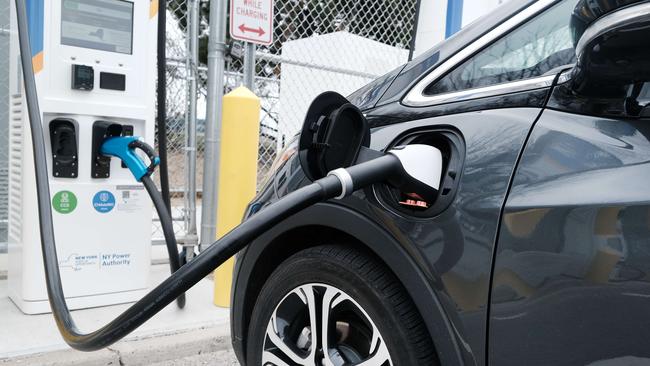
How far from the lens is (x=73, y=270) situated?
3344 mm

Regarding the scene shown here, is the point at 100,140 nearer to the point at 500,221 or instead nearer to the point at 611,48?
the point at 500,221

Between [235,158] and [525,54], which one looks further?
[235,158]

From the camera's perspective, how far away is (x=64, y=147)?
3.23 m

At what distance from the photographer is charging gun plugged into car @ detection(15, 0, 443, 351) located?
1.50 metres

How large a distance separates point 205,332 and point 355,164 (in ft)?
6.49

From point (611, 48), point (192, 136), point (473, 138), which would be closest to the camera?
point (611, 48)

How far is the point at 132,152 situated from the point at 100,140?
29 cm

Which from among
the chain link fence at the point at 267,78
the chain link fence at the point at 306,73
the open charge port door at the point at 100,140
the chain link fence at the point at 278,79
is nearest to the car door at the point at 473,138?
the open charge port door at the point at 100,140

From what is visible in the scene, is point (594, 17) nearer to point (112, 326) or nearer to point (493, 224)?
point (493, 224)

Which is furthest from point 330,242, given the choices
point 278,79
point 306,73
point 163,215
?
point 278,79

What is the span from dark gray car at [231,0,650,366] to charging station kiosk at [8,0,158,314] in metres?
1.82

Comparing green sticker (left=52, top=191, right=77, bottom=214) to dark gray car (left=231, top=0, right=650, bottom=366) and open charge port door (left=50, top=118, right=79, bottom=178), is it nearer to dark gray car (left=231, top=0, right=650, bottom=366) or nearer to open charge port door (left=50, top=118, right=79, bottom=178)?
open charge port door (left=50, top=118, right=79, bottom=178)

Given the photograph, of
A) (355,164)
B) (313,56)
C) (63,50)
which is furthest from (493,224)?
(313,56)

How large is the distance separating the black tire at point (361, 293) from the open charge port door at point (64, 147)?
5.99 ft
